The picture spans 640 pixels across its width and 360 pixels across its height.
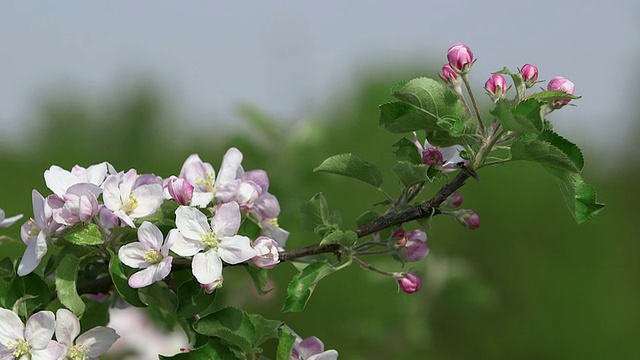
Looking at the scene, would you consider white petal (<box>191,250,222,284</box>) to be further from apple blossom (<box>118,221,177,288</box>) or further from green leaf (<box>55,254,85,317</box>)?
green leaf (<box>55,254,85,317</box>)

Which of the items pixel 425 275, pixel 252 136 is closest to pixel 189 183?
pixel 252 136

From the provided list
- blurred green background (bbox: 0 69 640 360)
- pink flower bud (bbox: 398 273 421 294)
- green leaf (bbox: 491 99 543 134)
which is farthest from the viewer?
blurred green background (bbox: 0 69 640 360)

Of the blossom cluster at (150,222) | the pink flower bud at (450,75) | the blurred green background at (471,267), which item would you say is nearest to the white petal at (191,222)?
the blossom cluster at (150,222)

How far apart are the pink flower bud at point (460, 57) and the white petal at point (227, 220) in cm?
30

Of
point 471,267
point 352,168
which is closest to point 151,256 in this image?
point 352,168

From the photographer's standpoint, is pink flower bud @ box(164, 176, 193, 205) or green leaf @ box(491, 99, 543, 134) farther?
pink flower bud @ box(164, 176, 193, 205)

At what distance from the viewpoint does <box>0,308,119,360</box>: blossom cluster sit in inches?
37.3

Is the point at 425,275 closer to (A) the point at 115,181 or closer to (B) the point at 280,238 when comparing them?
(B) the point at 280,238

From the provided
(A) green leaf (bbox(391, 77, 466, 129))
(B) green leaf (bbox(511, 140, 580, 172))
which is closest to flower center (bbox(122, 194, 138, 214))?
(A) green leaf (bbox(391, 77, 466, 129))

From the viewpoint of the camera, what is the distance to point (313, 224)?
1055 mm

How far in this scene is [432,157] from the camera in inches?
39.1

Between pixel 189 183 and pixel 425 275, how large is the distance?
5.28 ft

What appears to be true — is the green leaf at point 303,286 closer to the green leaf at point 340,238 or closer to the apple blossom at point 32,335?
the green leaf at point 340,238

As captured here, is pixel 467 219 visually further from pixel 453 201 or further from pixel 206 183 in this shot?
pixel 206 183
